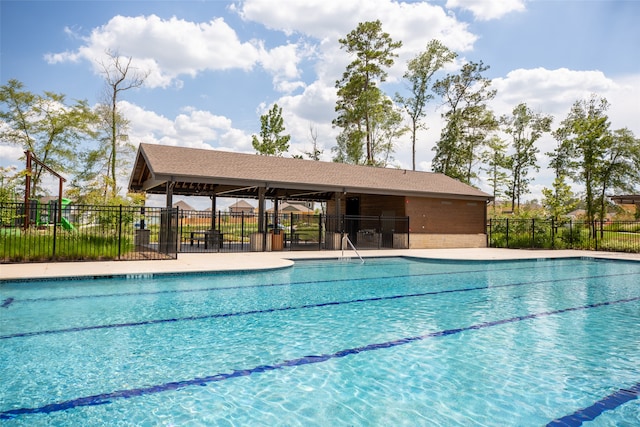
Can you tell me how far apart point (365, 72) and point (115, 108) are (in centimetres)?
1959

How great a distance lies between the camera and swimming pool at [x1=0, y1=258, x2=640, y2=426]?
3318mm

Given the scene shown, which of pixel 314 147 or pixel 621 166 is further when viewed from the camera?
pixel 314 147

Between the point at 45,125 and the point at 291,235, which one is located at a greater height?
the point at 45,125

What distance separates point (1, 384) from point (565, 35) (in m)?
17.4

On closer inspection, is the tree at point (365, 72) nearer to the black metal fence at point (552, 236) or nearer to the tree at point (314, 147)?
the tree at point (314, 147)

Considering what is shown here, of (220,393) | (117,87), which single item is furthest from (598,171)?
(117,87)

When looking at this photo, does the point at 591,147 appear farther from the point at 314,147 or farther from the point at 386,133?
the point at 314,147

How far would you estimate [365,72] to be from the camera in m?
33.0

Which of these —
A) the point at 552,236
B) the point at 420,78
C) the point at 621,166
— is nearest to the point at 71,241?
the point at 552,236

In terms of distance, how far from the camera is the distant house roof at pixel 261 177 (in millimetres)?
15320

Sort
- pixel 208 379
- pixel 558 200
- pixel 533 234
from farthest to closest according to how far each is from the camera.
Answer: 1. pixel 558 200
2. pixel 533 234
3. pixel 208 379

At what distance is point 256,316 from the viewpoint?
258 inches

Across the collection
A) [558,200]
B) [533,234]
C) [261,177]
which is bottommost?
[533,234]

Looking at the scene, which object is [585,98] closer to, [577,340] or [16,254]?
[577,340]
